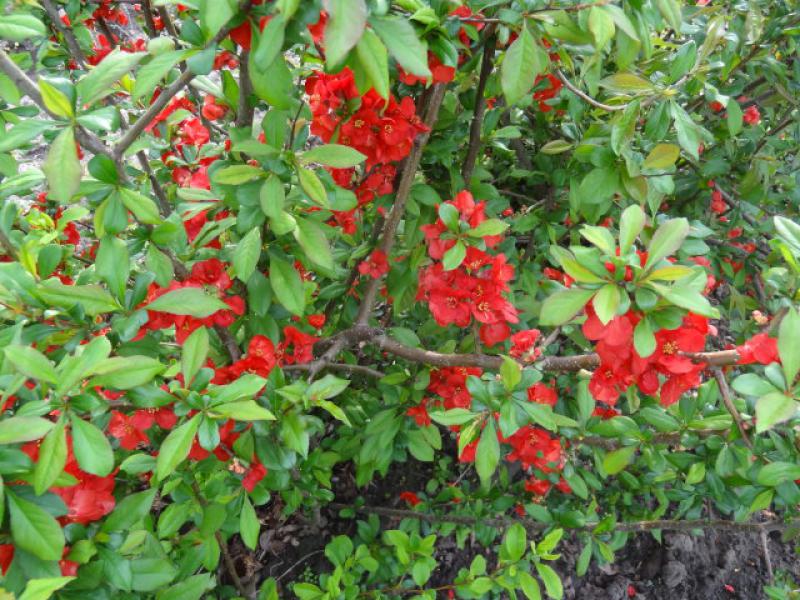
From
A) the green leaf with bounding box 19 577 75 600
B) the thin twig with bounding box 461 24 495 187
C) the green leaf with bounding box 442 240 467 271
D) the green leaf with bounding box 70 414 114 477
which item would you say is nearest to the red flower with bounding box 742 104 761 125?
the thin twig with bounding box 461 24 495 187

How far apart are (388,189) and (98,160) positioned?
703 millimetres

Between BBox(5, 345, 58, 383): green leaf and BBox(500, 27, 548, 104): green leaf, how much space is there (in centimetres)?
73

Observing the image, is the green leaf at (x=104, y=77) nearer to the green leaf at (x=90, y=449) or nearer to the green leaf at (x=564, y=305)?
the green leaf at (x=90, y=449)

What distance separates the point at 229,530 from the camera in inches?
52.3

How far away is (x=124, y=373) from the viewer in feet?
2.62

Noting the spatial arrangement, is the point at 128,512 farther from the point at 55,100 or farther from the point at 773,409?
the point at 773,409

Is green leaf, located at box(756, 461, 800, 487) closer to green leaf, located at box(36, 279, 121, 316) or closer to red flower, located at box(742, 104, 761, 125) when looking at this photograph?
green leaf, located at box(36, 279, 121, 316)

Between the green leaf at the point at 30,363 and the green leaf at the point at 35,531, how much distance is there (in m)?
0.15

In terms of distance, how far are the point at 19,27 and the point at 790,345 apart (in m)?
1.13

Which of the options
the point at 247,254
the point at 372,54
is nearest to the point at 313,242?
the point at 247,254

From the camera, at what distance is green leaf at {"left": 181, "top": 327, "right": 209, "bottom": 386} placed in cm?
93

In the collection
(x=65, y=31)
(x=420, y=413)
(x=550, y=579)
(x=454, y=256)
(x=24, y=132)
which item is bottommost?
(x=550, y=579)

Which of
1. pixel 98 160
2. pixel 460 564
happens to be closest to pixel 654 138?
pixel 98 160

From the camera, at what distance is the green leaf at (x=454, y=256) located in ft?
3.83
